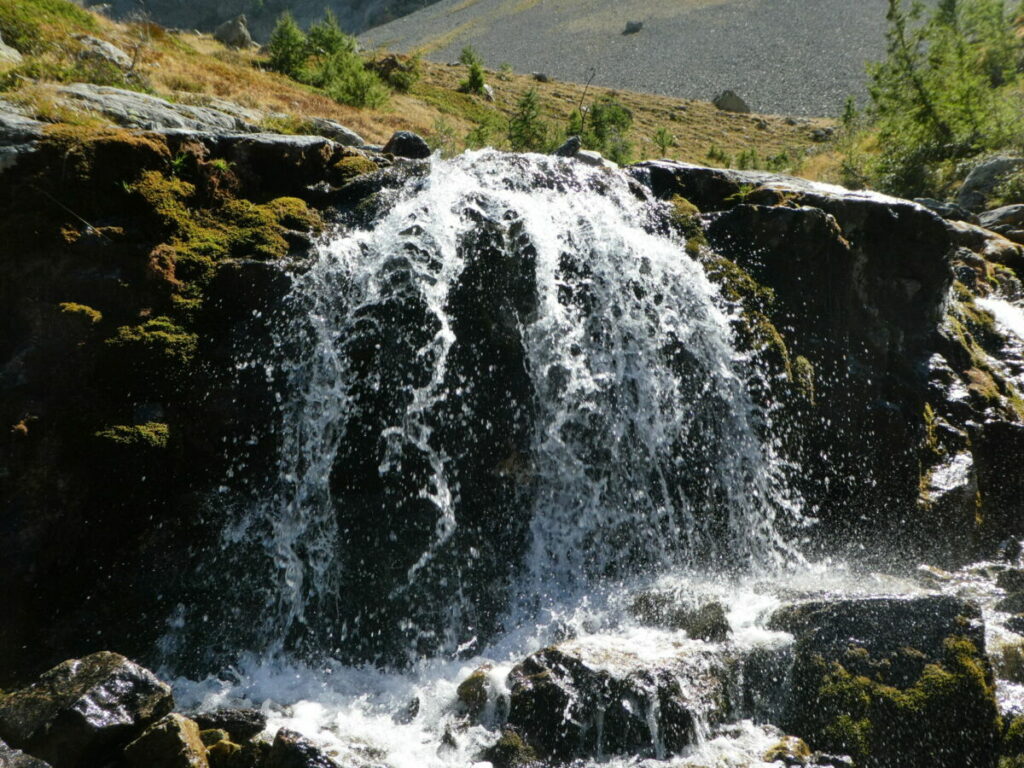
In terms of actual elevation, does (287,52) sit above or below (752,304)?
above

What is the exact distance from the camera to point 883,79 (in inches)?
787

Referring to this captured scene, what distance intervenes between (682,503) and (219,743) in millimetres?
4821

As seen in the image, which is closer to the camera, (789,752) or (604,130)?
(789,752)

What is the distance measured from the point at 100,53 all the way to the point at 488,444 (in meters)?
12.2

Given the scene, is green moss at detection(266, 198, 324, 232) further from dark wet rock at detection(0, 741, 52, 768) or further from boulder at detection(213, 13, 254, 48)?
boulder at detection(213, 13, 254, 48)

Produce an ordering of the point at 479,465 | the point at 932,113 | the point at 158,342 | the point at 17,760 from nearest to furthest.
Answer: the point at 17,760, the point at 158,342, the point at 479,465, the point at 932,113

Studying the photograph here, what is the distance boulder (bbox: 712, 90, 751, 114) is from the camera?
41625 mm

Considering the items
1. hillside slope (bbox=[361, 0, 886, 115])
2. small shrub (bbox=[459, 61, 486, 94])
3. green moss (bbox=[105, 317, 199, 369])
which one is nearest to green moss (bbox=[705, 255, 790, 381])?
green moss (bbox=[105, 317, 199, 369])

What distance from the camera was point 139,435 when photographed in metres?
6.07

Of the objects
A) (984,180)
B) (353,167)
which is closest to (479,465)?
(353,167)

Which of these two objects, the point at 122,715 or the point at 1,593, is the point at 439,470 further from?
the point at 1,593

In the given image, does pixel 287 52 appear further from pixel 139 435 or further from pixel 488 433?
pixel 488 433

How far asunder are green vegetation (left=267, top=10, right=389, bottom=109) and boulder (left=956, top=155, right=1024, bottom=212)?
16.8 meters

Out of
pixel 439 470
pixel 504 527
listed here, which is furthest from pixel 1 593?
pixel 504 527
